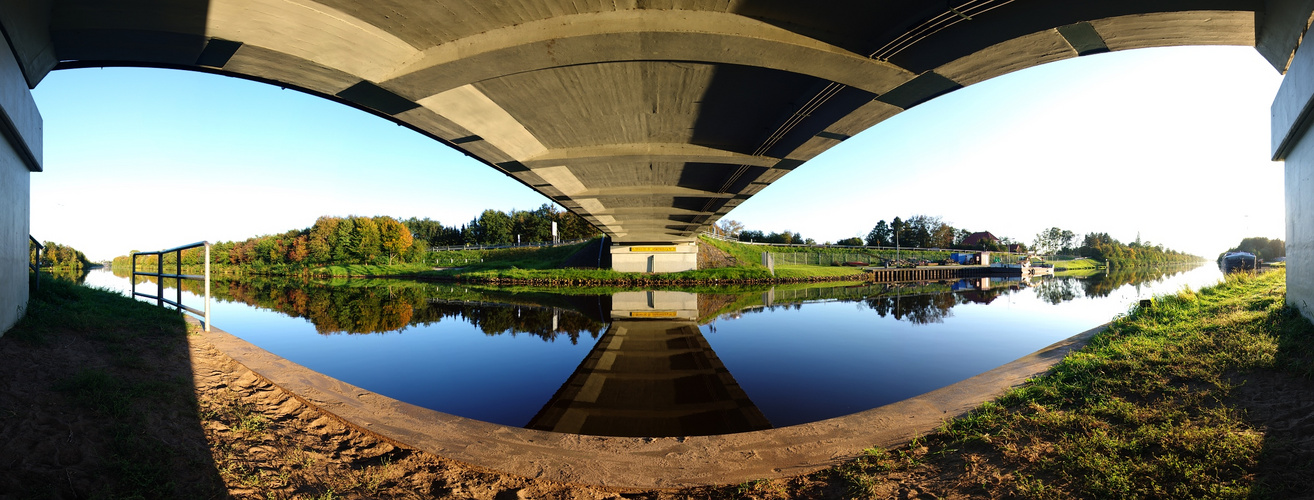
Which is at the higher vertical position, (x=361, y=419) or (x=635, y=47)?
(x=635, y=47)

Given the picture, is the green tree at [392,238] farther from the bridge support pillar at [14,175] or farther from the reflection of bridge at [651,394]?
the bridge support pillar at [14,175]

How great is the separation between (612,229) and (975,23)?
26254 mm

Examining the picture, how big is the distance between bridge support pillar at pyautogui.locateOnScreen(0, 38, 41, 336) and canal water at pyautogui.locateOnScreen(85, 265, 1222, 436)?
4.26 metres

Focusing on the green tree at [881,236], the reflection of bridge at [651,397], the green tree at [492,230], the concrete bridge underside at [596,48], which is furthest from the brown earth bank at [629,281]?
the green tree at [881,236]

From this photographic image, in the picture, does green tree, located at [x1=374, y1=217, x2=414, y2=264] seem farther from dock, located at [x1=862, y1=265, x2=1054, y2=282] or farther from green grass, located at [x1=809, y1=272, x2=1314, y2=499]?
green grass, located at [x1=809, y1=272, x2=1314, y2=499]

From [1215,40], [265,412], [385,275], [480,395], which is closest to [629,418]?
[480,395]

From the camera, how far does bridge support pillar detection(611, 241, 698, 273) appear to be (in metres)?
39.7

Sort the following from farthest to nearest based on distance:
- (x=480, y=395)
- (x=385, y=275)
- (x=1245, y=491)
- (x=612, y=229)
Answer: (x=385, y=275) < (x=612, y=229) < (x=480, y=395) < (x=1245, y=491)

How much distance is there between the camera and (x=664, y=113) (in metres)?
9.86

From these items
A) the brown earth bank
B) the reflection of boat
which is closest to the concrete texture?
the reflection of boat

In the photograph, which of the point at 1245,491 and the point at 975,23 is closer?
the point at 1245,491

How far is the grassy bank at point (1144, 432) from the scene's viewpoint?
10.7ft

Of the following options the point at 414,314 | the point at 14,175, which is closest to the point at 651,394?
the point at 14,175

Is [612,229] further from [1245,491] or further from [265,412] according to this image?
[1245,491]
